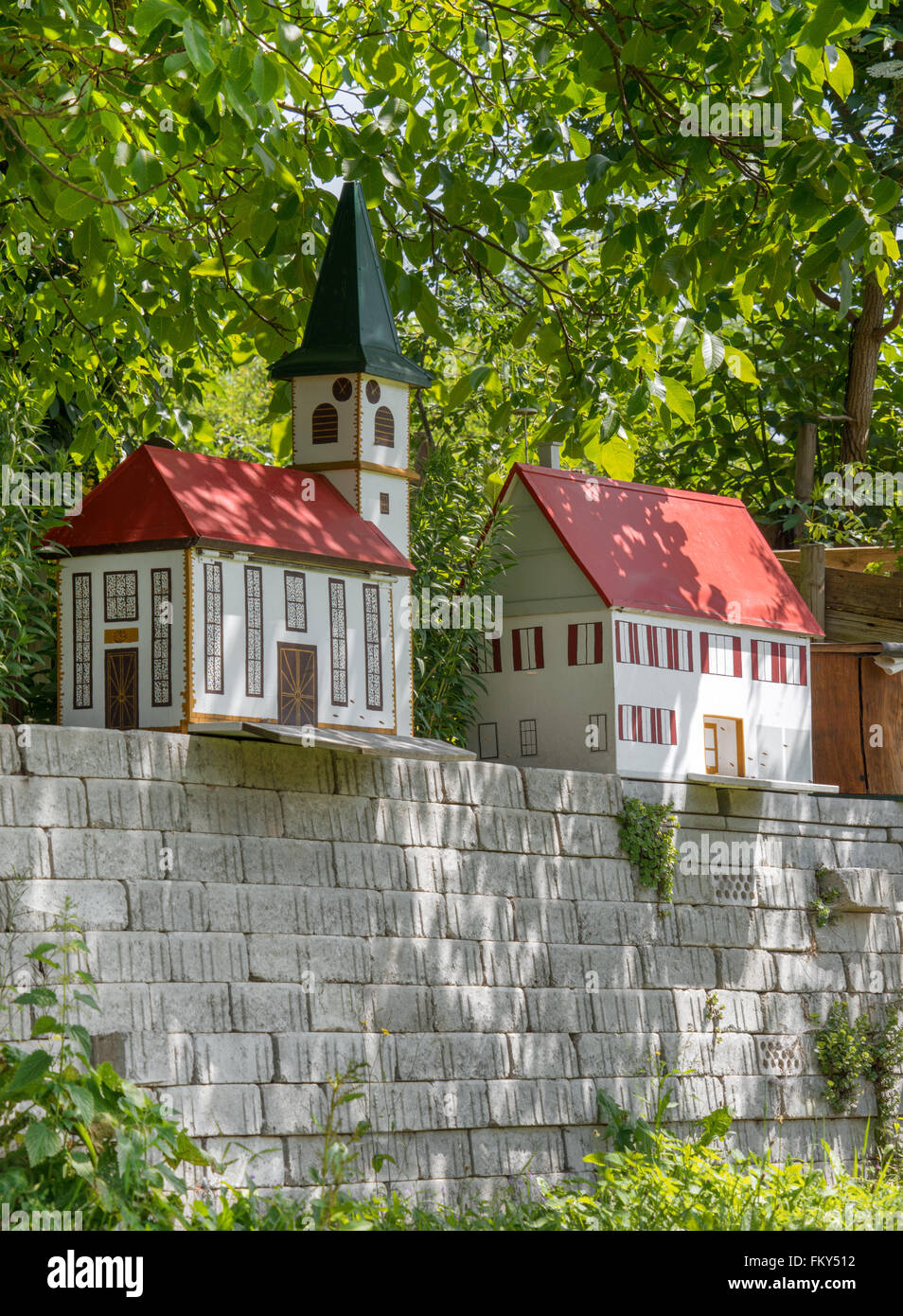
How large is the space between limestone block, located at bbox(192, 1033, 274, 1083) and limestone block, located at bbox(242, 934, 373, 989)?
319 mm

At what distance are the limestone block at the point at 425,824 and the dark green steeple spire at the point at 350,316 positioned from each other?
259 cm

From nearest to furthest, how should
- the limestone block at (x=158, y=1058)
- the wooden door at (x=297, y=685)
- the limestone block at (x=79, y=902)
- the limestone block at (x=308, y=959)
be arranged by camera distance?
the limestone block at (x=79, y=902) < the limestone block at (x=158, y=1058) < the limestone block at (x=308, y=959) < the wooden door at (x=297, y=685)

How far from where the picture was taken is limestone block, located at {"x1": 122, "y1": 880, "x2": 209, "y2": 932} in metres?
7.25

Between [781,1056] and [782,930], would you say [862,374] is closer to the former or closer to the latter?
[782,930]

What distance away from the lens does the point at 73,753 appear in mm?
7195

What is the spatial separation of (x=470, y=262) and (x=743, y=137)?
7.51ft

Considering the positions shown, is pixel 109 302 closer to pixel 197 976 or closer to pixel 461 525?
pixel 461 525

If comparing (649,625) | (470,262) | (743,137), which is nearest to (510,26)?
(470,262)

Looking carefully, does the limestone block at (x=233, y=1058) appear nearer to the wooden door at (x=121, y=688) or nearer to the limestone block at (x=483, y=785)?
the wooden door at (x=121, y=688)

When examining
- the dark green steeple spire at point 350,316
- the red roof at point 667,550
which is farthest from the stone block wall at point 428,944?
the dark green steeple spire at point 350,316

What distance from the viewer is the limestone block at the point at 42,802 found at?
6.91 m

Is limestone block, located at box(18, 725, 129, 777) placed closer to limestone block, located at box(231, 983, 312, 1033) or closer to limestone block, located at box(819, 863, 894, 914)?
limestone block, located at box(231, 983, 312, 1033)

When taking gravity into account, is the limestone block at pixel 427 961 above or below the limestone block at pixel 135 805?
below

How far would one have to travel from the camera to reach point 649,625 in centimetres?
1036
